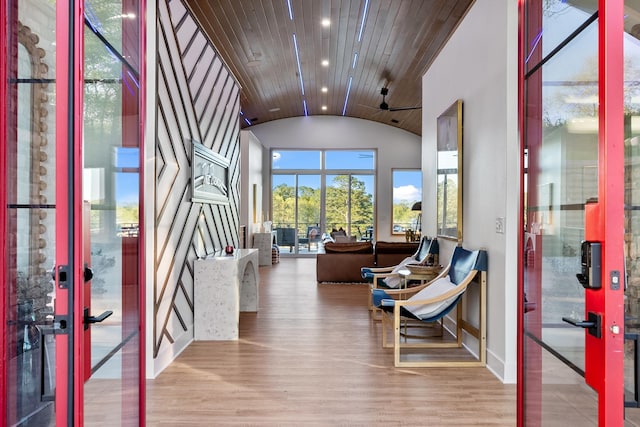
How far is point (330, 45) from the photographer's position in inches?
290

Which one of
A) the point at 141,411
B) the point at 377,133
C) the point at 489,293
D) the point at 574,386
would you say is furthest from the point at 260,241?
the point at 574,386

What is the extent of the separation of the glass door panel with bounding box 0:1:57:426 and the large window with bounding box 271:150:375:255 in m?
11.3

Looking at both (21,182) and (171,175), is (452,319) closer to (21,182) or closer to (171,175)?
(171,175)

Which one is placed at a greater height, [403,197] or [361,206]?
[403,197]

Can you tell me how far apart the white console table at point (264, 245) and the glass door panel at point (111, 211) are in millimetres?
8655

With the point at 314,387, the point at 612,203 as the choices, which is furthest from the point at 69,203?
the point at 314,387

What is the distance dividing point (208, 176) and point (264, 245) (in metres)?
5.96

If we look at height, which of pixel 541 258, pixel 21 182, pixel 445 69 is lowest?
pixel 541 258

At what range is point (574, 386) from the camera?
5.38ft

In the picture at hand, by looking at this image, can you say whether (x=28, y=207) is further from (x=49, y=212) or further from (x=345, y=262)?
(x=345, y=262)

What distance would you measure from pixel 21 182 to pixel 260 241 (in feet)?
30.1

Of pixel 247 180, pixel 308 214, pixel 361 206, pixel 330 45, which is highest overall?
pixel 330 45

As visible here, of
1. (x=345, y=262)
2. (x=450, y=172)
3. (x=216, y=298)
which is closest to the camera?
(x=216, y=298)

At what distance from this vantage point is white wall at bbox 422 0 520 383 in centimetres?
335
